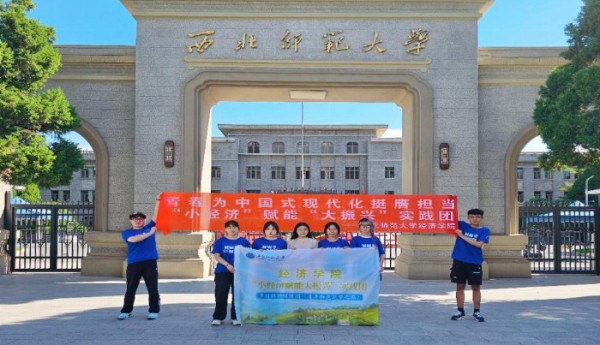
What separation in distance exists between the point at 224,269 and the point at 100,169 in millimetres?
6470

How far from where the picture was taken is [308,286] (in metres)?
6.56

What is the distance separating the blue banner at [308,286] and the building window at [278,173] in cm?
4086

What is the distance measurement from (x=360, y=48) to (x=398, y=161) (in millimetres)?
36235

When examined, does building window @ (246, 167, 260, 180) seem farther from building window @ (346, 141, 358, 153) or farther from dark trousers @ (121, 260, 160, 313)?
dark trousers @ (121, 260, 160, 313)

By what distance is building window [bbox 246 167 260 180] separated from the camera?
156 feet

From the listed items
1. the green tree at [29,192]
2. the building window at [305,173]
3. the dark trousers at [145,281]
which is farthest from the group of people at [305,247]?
the building window at [305,173]

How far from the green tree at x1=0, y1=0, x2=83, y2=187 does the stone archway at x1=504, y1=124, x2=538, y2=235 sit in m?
8.78

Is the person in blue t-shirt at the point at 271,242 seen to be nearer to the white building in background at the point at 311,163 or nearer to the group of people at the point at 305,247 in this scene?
the group of people at the point at 305,247

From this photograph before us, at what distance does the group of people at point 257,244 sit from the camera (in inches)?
255

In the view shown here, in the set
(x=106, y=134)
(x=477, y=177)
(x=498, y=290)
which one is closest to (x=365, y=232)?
(x=498, y=290)

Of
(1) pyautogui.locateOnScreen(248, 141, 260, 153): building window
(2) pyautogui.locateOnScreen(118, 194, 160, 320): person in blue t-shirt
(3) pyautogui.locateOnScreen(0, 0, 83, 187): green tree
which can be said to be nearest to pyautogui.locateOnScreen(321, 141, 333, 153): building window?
(1) pyautogui.locateOnScreen(248, 141, 260, 153): building window

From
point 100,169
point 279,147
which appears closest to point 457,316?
point 100,169

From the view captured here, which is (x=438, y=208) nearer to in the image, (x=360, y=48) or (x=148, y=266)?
(x=360, y=48)

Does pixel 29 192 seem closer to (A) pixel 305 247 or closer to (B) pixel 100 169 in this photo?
(B) pixel 100 169
